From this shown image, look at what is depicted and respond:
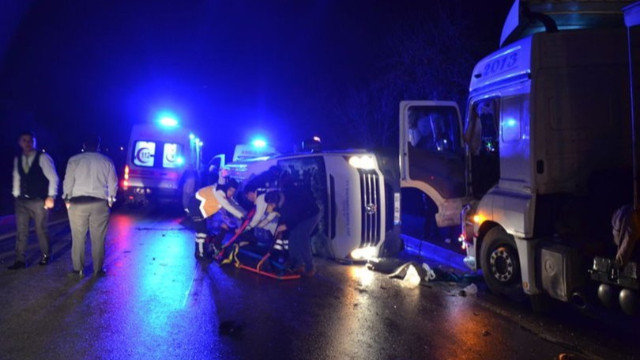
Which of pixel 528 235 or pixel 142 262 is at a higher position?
pixel 528 235

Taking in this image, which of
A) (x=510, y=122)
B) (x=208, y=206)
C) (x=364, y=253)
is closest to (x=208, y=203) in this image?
(x=208, y=206)

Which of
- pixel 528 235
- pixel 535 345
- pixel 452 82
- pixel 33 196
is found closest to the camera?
pixel 535 345

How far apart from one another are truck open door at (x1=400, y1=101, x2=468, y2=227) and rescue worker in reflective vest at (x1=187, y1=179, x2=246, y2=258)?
3.00 metres

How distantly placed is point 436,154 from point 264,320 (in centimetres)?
471

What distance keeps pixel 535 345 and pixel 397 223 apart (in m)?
3.93

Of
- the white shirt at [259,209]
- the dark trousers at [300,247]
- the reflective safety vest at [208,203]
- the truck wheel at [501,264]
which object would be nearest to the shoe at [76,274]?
the reflective safety vest at [208,203]

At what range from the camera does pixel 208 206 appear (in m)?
8.37

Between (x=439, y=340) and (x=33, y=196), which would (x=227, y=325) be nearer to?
(x=439, y=340)

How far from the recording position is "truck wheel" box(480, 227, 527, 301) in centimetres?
622

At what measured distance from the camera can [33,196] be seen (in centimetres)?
732

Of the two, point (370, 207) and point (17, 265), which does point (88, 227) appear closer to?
point (17, 265)

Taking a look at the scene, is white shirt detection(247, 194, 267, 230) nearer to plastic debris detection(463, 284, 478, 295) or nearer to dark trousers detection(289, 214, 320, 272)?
dark trousers detection(289, 214, 320, 272)

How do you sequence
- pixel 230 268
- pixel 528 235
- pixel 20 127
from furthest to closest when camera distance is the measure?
pixel 20 127, pixel 230 268, pixel 528 235

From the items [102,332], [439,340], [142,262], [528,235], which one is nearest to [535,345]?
[439,340]
